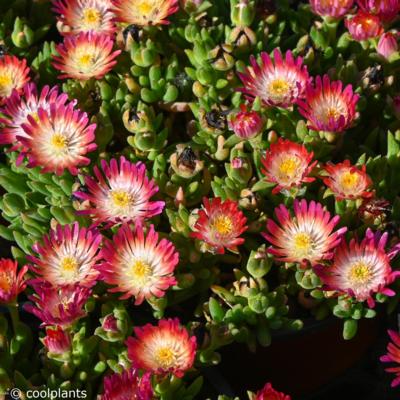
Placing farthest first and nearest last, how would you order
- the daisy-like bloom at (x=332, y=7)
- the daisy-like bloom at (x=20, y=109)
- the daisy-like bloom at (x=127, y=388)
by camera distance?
the daisy-like bloom at (x=332, y=7) → the daisy-like bloom at (x=20, y=109) → the daisy-like bloom at (x=127, y=388)

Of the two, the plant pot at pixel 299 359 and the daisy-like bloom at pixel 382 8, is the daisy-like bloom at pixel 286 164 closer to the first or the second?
the plant pot at pixel 299 359

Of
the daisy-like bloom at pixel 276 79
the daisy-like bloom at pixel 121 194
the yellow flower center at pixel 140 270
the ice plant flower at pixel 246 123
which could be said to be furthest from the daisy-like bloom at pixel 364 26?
the yellow flower center at pixel 140 270

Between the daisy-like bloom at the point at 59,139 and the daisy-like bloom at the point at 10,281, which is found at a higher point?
the daisy-like bloom at the point at 59,139

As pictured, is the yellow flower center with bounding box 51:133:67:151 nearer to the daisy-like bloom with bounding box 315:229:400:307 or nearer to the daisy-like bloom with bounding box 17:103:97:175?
the daisy-like bloom with bounding box 17:103:97:175

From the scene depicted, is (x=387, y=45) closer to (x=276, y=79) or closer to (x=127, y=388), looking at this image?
(x=276, y=79)

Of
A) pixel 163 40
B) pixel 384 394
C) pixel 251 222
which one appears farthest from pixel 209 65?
pixel 384 394

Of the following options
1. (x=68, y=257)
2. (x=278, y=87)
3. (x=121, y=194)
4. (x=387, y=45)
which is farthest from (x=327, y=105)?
(x=68, y=257)
